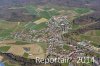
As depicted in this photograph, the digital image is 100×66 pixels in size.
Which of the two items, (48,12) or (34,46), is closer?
(34,46)

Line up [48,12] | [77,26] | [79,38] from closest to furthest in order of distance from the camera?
[79,38] → [77,26] → [48,12]

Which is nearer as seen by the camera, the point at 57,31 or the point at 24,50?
the point at 24,50

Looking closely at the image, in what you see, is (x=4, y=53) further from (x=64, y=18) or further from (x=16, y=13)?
(x=16, y=13)

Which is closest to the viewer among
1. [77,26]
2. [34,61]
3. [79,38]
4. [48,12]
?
[34,61]

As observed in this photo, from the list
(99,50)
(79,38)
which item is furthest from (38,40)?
(99,50)
